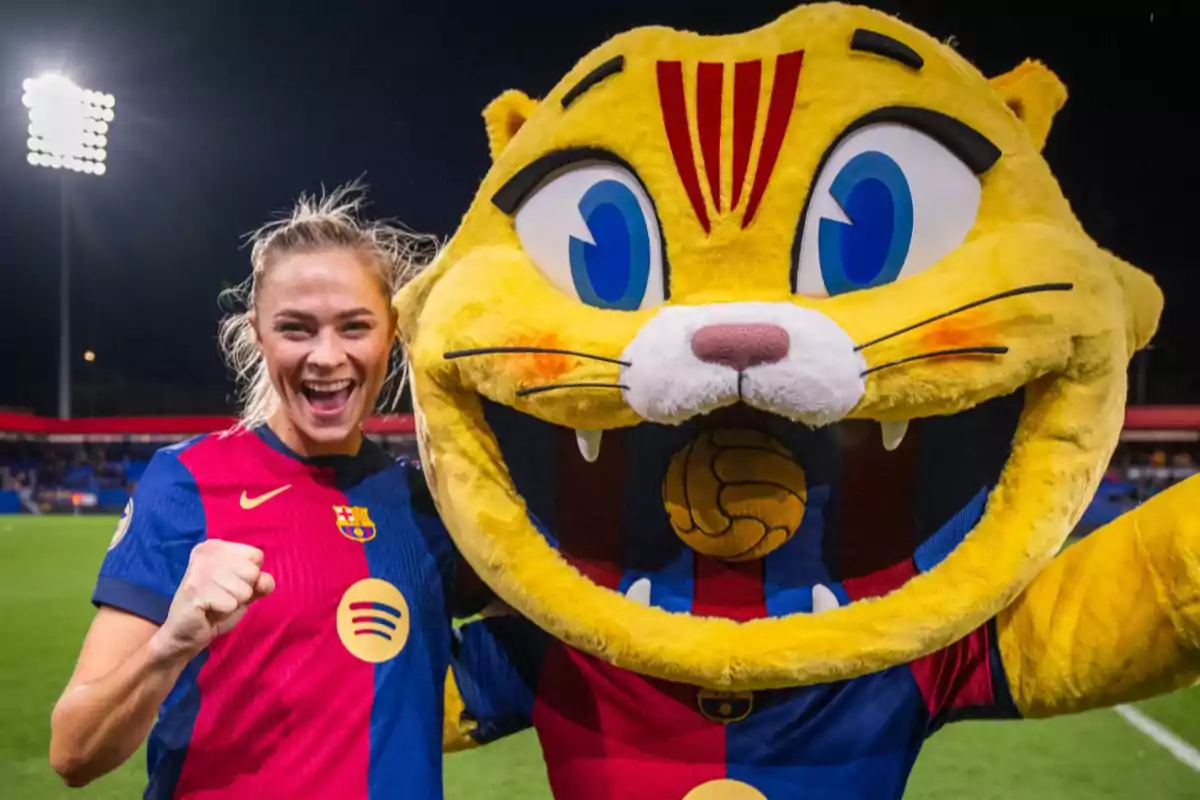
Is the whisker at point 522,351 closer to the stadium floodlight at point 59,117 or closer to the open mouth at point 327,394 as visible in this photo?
the open mouth at point 327,394

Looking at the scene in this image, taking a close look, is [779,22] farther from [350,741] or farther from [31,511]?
[31,511]

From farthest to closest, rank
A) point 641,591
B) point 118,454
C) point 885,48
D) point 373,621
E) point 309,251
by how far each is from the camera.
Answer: point 118,454 → point 309,251 → point 373,621 → point 641,591 → point 885,48

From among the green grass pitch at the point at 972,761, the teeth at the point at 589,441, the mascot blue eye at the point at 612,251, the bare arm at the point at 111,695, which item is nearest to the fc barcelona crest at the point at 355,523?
the bare arm at the point at 111,695

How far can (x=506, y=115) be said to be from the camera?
3.97 ft

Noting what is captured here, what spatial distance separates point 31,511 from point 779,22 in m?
17.0

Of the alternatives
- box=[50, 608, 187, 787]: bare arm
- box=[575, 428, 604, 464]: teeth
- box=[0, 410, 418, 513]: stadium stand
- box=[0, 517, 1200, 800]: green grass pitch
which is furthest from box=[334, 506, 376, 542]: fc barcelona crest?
box=[0, 410, 418, 513]: stadium stand

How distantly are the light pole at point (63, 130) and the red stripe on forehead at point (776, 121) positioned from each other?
14937 millimetres

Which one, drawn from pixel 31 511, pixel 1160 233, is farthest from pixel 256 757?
pixel 31 511

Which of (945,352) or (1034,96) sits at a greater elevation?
(1034,96)

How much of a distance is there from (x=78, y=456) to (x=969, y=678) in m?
20.5

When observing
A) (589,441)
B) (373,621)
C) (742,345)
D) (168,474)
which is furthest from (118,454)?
(742,345)

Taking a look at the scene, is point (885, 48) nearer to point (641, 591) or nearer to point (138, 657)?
point (641, 591)

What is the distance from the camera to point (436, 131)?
1364 cm

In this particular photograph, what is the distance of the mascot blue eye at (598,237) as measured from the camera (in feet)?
3.37
